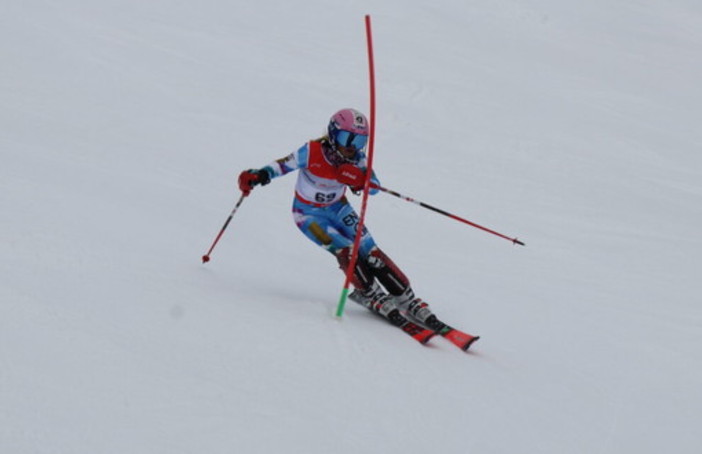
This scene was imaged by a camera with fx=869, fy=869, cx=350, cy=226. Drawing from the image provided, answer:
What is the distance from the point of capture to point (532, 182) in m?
11.4

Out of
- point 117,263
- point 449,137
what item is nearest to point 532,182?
point 449,137

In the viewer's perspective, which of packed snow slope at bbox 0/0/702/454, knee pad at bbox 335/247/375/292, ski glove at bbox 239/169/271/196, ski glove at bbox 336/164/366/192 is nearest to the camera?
packed snow slope at bbox 0/0/702/454

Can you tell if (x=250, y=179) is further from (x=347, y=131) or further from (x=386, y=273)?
(x=386, y=273)

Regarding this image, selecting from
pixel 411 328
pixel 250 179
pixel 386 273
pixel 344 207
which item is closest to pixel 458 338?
pixel 411 328

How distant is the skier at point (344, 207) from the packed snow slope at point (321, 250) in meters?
0.23

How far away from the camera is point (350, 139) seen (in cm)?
538

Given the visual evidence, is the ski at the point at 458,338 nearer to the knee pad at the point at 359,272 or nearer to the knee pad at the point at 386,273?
the knee pad at the point at 386,273

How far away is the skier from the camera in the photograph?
5.43 metres

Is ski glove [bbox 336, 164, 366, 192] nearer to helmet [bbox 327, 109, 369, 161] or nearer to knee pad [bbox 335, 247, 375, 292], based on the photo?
helmet [bbox 327, 109, 369, 161]

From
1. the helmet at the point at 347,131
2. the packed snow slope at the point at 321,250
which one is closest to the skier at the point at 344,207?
the helmet at the point at 347,131

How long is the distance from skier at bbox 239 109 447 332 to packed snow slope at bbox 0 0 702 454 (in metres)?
0.23

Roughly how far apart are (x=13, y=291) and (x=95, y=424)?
1333 millimetres

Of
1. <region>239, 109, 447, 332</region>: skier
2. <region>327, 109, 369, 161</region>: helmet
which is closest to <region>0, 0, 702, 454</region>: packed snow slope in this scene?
<region>239, 109, 447, 332</region>: skier

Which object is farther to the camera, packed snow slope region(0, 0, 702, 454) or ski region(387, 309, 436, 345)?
ski region(387, 309, 436, 345)
